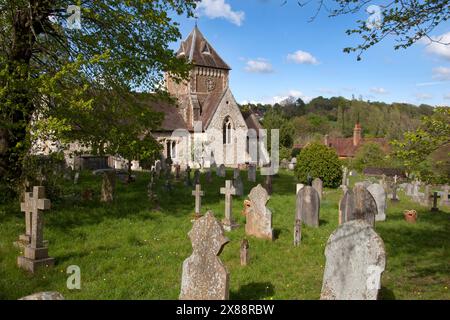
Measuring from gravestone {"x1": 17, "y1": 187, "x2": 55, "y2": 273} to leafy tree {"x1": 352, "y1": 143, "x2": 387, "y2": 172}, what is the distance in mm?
31829

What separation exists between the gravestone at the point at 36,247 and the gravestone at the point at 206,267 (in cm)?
318

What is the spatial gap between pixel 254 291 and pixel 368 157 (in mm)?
32864

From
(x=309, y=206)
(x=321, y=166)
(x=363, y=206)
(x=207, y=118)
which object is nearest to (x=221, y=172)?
(x=321, y=166)

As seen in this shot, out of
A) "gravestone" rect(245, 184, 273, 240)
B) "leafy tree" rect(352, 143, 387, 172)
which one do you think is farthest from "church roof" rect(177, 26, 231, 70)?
"gravestone" rect(245, 184, 273, 240)

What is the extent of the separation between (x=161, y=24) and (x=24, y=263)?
26.8 feet

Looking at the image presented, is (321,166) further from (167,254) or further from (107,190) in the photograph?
(167,254)

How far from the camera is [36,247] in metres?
7.55

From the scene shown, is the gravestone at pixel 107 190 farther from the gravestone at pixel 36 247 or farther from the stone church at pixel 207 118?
the stone church at pixel 207 118

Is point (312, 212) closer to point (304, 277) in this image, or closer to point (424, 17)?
point (304, 277)

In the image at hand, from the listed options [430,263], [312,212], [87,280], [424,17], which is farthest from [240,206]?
[424,17]

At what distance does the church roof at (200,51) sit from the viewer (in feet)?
135

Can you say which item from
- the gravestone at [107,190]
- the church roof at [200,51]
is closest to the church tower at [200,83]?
the church roof at [200,51]

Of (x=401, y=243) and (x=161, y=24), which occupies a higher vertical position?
(x=161, y=24)
